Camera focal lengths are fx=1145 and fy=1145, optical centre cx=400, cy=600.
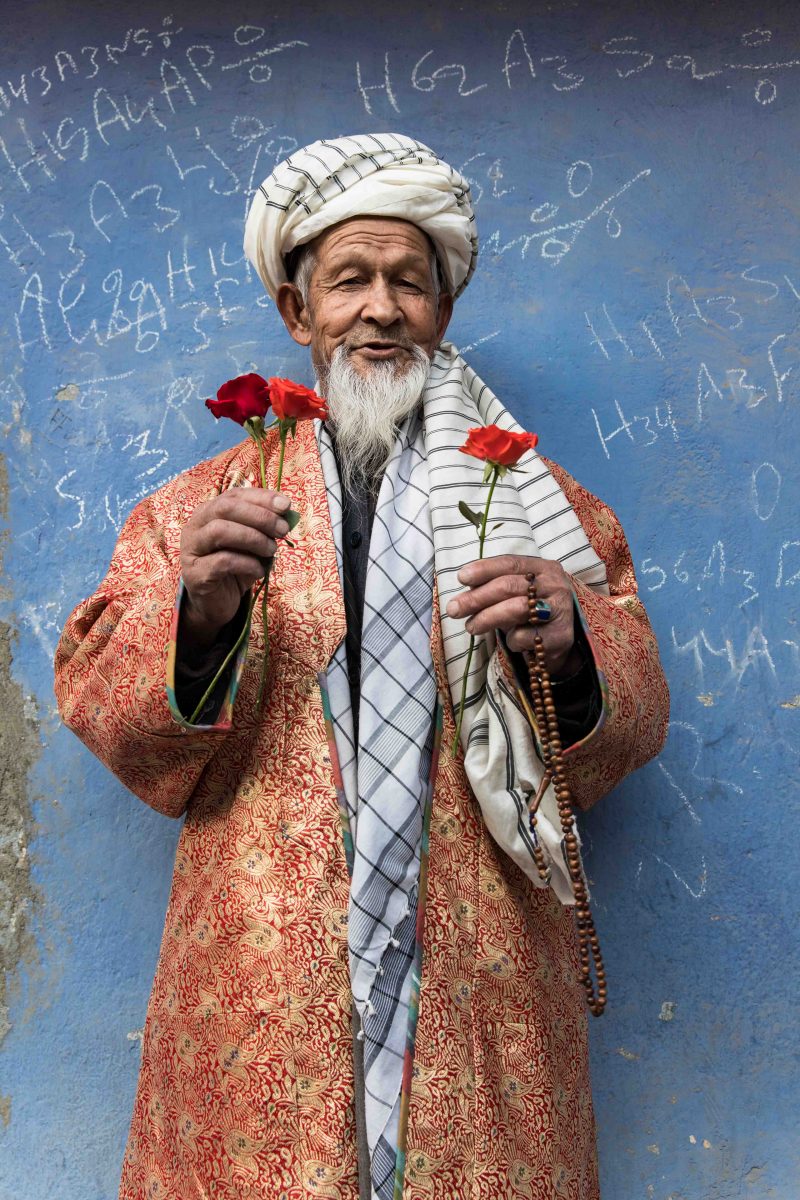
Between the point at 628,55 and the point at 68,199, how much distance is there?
131 cm

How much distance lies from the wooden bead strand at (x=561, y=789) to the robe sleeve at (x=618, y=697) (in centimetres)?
11

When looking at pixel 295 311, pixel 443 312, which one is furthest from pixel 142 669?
pixel 443 312

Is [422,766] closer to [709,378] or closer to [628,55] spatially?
[709,378]

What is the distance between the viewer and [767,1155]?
227 centimetres

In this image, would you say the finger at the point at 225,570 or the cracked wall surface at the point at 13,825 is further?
the cracked wall surface at the point at 13,825

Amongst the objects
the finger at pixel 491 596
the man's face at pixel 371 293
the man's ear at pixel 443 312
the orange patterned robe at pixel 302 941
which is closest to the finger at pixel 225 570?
the orange patterned robe at pixel 302 941

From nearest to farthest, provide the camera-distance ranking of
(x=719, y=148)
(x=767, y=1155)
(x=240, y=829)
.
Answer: (x=240, y=829) < (x=767, y=1155) < (x=719, y=148)

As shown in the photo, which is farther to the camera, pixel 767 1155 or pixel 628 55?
pixel 628 55

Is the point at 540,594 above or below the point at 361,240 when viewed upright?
below

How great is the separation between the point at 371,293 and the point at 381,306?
4 centimetres

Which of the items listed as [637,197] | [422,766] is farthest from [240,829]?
[637,197]

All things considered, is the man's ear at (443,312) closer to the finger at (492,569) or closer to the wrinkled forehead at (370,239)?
the wrinkled forehead at (370,239)

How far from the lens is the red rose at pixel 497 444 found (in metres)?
1.44

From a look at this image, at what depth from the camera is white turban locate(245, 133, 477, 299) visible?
2.03 metres
